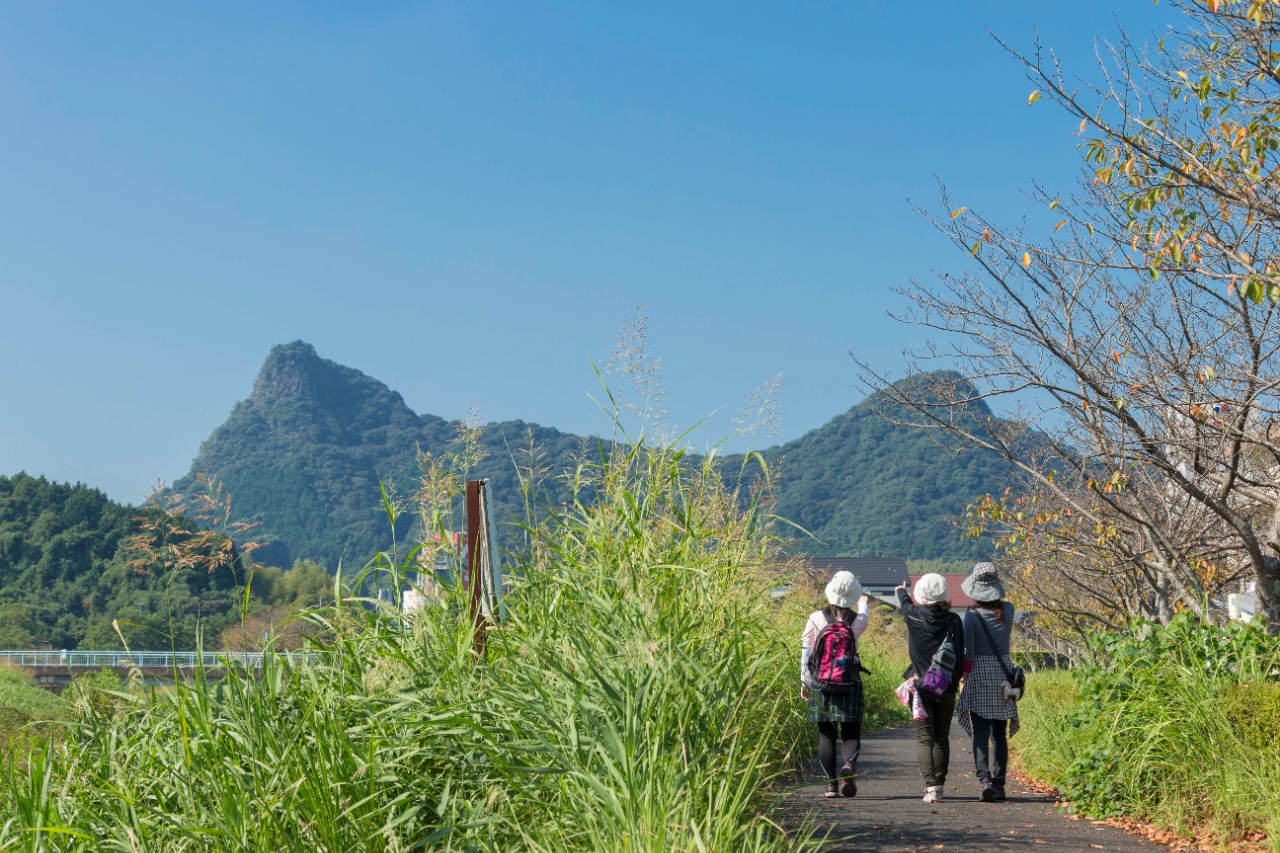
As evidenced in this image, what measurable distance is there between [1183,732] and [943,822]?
54.6 inches

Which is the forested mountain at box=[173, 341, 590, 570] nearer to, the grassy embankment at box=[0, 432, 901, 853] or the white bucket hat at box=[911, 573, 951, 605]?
the white bucket hat at box=[911, 573, 951, 605]

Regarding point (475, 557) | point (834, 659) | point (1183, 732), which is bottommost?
point (1183, 732)

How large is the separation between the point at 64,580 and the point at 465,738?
60.0 m

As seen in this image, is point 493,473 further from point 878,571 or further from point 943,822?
point 878,571

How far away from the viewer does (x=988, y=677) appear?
277 inches

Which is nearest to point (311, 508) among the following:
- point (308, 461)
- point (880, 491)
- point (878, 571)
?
point (308, 461)

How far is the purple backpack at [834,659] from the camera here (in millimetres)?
6617

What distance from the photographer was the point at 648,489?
5230mm

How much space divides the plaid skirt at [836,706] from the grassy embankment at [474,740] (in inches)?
70.4

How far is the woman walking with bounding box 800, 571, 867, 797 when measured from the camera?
260 inches

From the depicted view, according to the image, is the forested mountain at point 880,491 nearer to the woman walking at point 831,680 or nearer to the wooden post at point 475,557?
the woman walking at point 831,680

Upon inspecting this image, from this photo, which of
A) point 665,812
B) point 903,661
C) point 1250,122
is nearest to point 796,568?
point 1250,122

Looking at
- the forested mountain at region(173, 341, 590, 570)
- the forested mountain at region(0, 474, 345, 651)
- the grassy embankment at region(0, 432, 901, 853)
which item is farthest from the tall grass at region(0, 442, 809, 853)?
the forested mountain at region(173, 341, 590, 570)

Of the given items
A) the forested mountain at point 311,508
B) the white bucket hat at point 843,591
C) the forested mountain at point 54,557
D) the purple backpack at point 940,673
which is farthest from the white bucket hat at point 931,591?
the forested mountain at point 54,557
